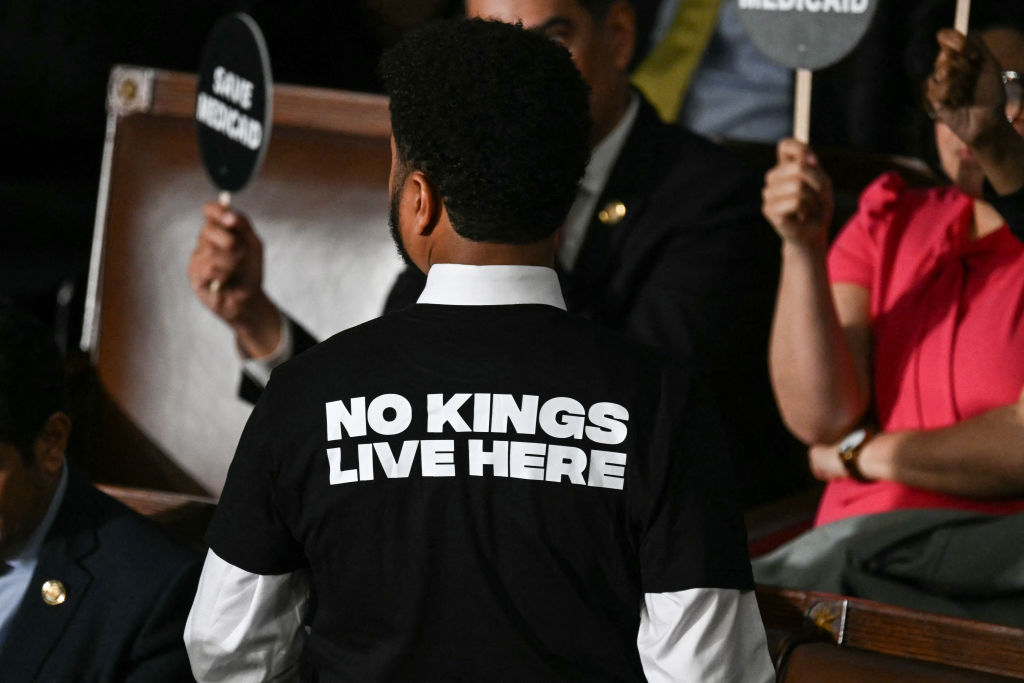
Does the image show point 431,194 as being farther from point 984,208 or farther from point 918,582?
point 984,208

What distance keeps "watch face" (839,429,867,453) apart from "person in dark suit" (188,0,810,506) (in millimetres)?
310

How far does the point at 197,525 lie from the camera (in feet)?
6.17

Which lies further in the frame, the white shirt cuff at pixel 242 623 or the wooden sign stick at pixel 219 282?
the wooden sign stick at pixel 219 282

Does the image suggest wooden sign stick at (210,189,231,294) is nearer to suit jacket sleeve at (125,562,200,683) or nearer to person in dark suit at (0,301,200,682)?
person in dark suit at (0,301,200,682)

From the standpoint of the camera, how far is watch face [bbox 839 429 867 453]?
189 cm

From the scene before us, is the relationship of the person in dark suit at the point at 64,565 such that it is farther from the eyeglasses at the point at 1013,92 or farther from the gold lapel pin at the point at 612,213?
the eyeglasses at the point at 1013,92

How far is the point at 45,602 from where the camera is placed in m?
1.61

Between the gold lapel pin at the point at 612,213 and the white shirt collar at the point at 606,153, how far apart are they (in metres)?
0.03

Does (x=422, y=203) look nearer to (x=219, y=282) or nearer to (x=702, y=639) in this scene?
(x=702, y=639)

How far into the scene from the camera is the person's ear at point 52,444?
1666 millimetres

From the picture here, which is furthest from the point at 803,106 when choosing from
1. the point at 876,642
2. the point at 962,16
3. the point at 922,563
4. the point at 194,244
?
the point at 194,244

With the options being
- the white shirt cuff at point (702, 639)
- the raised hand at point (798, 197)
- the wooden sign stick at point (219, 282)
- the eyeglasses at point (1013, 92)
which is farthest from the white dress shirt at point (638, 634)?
the wooden sign stick at point (219, 282)

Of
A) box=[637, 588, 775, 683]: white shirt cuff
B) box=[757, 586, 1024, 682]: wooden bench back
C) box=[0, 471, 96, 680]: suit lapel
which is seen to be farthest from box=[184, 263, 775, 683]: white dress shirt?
box=[0, 471, 96, 680]: suit lapel

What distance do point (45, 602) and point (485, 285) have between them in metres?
0.75
